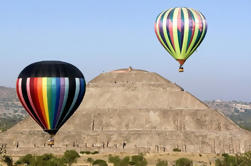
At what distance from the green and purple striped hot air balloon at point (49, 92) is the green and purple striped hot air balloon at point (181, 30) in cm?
1655

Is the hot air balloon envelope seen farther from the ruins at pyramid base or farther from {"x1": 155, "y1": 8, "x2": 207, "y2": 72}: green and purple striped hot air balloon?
the ruins at pyramid base

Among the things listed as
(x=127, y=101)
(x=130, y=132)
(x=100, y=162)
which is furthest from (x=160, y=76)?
(x=100, y=162)

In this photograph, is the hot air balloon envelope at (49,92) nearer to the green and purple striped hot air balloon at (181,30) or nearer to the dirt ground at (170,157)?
the green and purple striped hot air balloon at (181,30)

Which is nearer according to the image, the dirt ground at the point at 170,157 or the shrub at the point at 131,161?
the shrub at the point at 131,161

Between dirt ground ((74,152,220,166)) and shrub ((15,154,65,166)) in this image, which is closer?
shrub ((15,154,65,166))

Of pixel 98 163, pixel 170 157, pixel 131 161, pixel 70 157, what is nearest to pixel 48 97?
pixel 98 163

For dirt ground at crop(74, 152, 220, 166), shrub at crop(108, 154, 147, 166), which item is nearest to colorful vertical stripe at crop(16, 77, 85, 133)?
shrub at crop(108, 154, 147, 166)

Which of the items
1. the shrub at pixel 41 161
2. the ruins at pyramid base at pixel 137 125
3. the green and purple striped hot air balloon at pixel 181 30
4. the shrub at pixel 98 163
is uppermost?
the green and purple striped hot air balloon at pixel 181 30

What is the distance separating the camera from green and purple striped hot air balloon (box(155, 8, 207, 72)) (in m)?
85.5

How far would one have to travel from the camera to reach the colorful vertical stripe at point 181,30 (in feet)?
281

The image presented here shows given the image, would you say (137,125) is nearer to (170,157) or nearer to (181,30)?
(170,157)

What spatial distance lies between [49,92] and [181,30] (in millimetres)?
21807

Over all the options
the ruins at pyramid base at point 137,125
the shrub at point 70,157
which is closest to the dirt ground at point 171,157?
the shrub at point 70,157

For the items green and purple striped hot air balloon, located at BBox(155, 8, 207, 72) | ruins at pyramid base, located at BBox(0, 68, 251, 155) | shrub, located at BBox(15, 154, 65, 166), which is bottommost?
shrub, located at BBox(15, 154, 65, 166)
